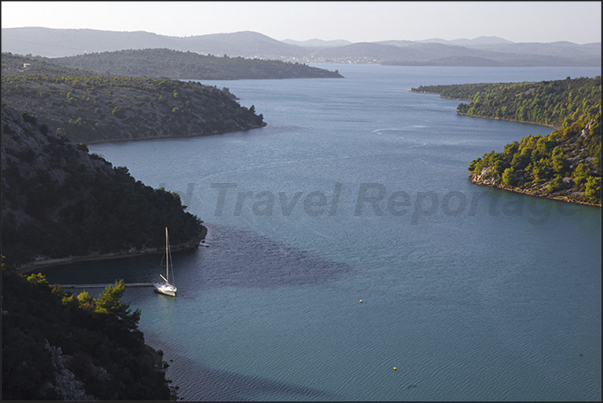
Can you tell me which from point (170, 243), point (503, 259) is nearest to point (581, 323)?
point (503, 259)

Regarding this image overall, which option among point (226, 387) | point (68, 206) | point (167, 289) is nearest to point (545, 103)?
point (68, 206)

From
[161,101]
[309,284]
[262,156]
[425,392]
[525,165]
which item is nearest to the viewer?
[425,392]

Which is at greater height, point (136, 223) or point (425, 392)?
point (136, 223)

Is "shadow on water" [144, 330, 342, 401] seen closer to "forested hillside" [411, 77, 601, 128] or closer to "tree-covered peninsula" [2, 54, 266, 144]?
"tree-covered peninsula" [2, 54, 266, 144]

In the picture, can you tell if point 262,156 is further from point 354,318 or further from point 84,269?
point 354,318

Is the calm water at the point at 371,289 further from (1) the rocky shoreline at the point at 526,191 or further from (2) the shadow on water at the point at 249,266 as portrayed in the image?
(1) the rocky shoreline at the point at 526,191

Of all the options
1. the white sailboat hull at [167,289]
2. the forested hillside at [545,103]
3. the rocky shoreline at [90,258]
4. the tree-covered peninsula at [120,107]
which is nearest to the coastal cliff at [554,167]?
the rocky shoreline at [90,258]

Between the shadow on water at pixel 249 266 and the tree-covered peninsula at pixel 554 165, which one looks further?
the tree-covered peninsula at pixel 554 165

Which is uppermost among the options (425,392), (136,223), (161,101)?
(161,101)
